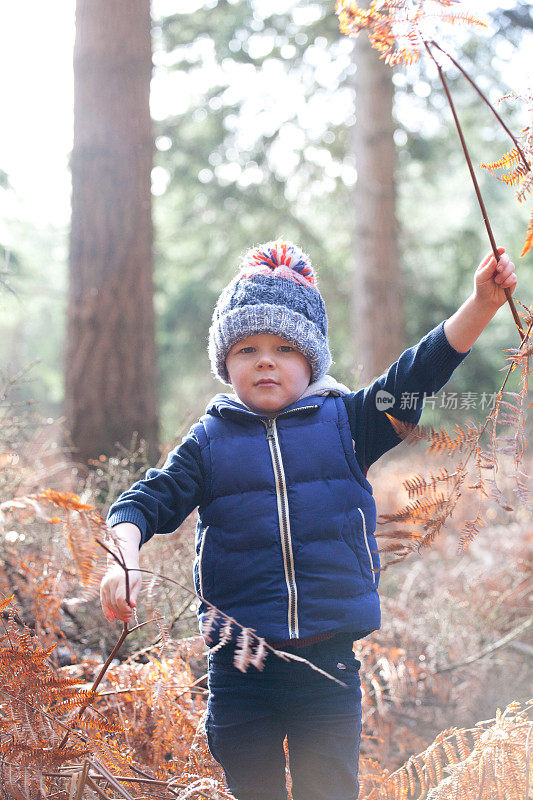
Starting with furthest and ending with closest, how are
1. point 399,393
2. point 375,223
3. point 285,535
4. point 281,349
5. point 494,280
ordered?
point 375,223 < point 281,349 < point 399,393 < point 285,535 < point 494,280

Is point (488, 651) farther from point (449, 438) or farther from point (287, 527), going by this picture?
point (449, 438)

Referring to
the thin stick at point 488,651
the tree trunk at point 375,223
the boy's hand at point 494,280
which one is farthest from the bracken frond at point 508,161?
the tree trunk at point 375,223

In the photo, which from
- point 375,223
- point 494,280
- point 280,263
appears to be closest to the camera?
point 494,280

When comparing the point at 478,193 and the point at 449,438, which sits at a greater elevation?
the point at 478,193

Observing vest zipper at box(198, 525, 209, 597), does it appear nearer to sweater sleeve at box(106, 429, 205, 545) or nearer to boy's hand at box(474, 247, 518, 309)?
sweater sleeve at box(106, 429, 205, 545)

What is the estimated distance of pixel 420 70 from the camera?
30.7 ft

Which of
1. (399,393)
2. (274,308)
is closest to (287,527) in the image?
(399,393)

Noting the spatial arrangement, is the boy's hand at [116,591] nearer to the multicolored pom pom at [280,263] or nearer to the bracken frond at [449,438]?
the bracken frond at [449,438]

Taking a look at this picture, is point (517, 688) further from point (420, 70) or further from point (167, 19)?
point (167, 19)

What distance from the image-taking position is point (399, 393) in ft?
6.65

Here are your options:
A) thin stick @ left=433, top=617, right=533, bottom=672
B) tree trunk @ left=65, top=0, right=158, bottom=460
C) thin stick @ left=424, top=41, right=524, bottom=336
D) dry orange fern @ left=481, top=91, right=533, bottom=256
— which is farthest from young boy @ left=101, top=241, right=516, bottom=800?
tree trunk @ left=65, top=0, right=158, bottom=460

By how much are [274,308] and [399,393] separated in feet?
1.39

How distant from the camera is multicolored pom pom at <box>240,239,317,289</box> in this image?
7.34ft

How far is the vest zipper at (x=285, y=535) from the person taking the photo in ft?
6.19
